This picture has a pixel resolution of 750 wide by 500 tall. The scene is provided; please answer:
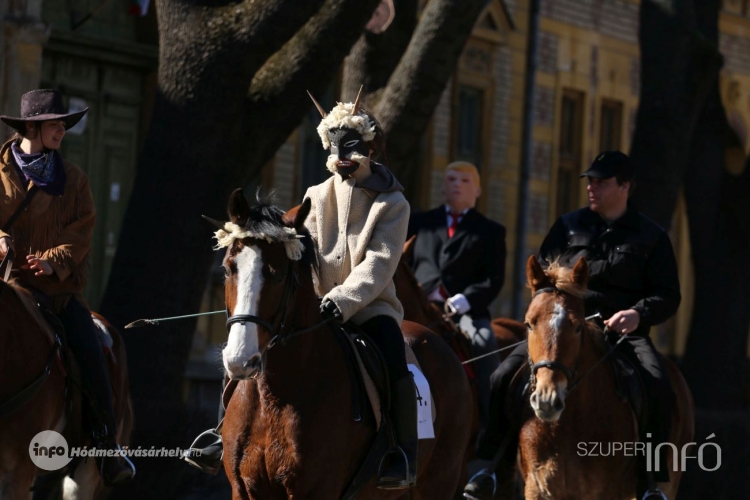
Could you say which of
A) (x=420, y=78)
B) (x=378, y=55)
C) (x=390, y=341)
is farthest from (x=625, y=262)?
Answer: (x=378, y=55)

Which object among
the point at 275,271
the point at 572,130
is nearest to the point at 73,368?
the point at 275,271

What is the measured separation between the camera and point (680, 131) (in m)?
16.2

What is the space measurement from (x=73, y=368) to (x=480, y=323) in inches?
164

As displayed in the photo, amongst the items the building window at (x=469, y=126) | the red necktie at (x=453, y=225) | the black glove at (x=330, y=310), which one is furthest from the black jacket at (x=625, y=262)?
the building window at (x=469, y=126)

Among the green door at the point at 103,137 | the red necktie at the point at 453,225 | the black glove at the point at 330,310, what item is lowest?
the green door at the point at 103,137

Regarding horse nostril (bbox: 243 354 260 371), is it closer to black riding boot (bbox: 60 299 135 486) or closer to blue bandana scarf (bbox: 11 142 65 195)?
black riding boot (bbox: 60 299 135 486)

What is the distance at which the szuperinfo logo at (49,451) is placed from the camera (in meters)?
8.32

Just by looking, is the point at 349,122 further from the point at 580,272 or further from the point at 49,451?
the point at 49,451

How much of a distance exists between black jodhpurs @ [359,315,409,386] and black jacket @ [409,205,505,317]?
166 inches

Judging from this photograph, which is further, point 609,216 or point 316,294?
point 609,216

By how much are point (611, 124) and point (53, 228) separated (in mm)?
22447

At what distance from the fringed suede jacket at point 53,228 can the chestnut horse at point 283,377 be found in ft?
6.24

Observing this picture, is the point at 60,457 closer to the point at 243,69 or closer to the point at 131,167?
the point at 243,69

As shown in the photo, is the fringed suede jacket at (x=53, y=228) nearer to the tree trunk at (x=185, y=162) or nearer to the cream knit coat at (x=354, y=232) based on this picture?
the cream knit coat at (x=354, y=232)
